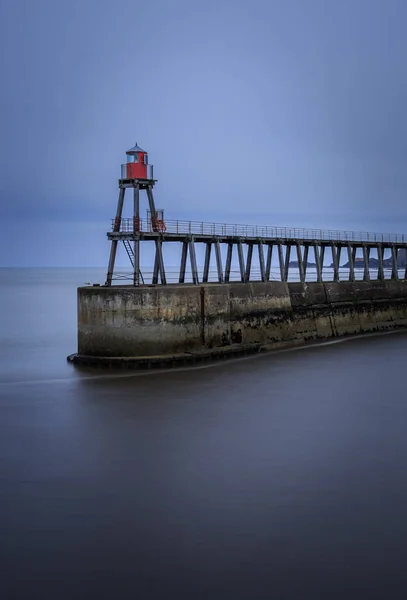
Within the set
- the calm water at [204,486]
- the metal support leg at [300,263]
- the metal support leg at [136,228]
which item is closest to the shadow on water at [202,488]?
the calm water at [204,486]

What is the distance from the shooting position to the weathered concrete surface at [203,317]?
19469 millimetres

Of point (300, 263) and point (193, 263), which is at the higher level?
point (300, 263)

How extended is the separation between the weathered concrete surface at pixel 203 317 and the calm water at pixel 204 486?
4.01 ft

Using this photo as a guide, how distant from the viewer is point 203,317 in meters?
20.9

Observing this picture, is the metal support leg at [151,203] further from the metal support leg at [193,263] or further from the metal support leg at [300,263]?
the metal support leg at [300,263]

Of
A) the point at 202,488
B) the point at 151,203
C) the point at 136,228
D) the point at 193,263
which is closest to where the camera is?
the point at 202,488

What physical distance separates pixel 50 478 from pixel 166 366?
853cm

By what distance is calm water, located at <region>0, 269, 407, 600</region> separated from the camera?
26.9 ft

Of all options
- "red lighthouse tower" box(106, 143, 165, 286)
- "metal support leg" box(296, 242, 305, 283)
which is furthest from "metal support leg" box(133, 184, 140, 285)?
"metal support leg" box(296, 242, 305, 283)

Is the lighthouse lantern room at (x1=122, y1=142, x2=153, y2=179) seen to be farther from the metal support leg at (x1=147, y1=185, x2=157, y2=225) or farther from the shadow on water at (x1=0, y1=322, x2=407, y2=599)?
the shadow on water at (x1=0, y1=322, x2=407, y2=599)

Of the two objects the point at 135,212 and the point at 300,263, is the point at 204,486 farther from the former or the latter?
the point at 300,263

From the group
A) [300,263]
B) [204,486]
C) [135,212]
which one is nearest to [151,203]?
[135,212]

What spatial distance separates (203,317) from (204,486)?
10268mm

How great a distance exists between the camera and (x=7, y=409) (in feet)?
53.1
